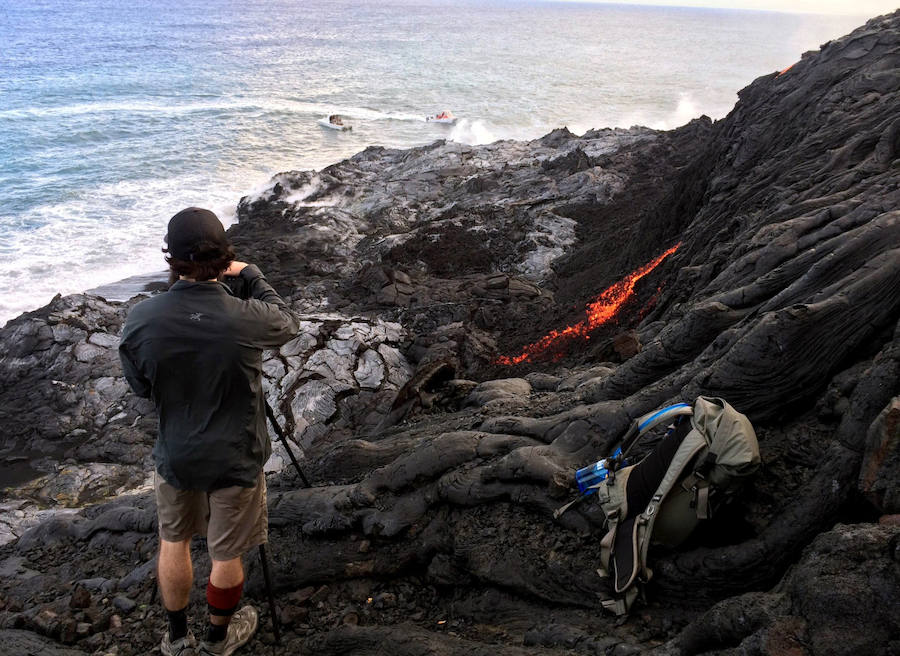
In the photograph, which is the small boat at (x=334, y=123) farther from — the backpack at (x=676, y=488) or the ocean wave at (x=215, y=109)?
the backpack at (x=676, y=488)

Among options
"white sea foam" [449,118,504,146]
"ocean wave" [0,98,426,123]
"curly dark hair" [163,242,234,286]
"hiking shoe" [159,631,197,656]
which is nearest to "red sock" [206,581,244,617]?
"hiking shoe" [159,631,197,656]

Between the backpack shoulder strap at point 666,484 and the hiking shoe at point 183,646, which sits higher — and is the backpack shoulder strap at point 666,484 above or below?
above

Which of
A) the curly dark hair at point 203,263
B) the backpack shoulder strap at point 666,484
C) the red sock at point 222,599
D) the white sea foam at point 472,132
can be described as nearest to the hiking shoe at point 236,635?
the red sock at point 222,599

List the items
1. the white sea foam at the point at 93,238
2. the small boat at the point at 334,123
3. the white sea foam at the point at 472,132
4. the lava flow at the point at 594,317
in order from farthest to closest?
the white sea foam at the point at 472,132, the small boat at the point at 334,123, the white sea foam at the point at 93,238, the lava flow at the point at 594,317

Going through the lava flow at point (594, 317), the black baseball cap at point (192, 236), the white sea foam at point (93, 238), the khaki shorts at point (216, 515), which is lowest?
the white sea foam at point (93, 238)

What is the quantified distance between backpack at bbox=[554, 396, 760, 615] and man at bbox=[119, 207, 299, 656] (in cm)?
259

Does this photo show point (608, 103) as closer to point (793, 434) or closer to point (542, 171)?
point (542, 171)

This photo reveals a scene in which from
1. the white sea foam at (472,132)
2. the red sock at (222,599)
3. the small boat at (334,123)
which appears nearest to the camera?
the red sock at (222,599)

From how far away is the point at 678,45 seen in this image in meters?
156

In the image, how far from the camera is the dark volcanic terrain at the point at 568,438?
3.79 meters

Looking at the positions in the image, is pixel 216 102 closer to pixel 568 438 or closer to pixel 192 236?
pixel 568 438

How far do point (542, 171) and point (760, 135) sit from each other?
14559mm

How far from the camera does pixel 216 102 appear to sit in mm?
56406

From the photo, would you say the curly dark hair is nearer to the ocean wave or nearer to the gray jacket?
the gray jacket
